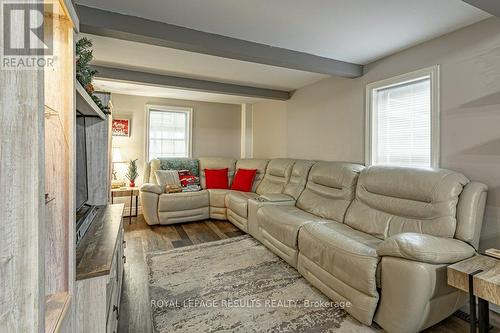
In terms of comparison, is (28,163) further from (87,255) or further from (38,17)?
(87,255)

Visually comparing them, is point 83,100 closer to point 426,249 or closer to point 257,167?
point 426,249

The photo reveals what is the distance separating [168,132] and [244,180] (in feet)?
6.53

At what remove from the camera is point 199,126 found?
18.6 feet

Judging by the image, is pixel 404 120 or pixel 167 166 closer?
pixel 404 120

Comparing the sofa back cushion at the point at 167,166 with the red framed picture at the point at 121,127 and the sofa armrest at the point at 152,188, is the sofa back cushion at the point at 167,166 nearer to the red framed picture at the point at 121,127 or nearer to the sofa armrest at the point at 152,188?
the sofa armrest at the point at 152,188

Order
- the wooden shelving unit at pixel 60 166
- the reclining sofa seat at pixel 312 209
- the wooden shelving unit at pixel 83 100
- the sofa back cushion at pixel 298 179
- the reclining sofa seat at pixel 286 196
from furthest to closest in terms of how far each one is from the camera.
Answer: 1. the sofa back cushion at pixel 298 179
2. the reclining sofa seat at pixel 286 196
3. the reclining sofa seat at pixel 312 209
4. the wooden shelving unit at pixel 83 100
5. the wooden shelving unit at pixel 60 166

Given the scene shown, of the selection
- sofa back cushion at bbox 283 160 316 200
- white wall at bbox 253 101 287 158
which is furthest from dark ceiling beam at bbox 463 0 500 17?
white wall at bbox 253 101 287 158

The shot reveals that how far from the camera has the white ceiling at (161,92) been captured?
417cm

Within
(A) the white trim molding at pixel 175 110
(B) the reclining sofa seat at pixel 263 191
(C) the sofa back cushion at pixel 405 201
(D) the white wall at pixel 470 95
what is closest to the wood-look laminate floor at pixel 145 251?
(B) the reclining sofa seat at pixel 263 191

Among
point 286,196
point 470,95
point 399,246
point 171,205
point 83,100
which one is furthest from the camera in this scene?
point 171,205

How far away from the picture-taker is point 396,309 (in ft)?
5.48

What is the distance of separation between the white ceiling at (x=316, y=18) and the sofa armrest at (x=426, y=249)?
171 centimetres

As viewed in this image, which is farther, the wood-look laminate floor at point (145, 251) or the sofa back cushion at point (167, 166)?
the sofa back cushion at point (167, 166)

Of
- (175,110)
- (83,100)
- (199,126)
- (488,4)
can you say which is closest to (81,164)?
(83,100)
